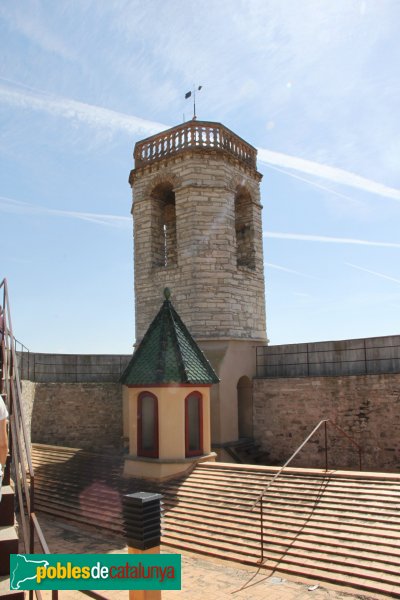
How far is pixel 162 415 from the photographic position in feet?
45.8

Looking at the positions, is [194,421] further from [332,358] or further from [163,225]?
[163,225]

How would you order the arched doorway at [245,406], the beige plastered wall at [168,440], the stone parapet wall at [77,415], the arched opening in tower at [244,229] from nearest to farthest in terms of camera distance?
the beige plastered wall at [168,440] → the arched doorway at [245,406] → the arched opening in tower at [244,229] → the stone parapet wall at [77,415]

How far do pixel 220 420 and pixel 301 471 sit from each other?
18.4 ft

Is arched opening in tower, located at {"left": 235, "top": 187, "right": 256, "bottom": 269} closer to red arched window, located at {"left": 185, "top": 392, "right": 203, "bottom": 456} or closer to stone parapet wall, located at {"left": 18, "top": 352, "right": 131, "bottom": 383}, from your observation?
red arched window, located at {"left": 185, "top": 392, "right": 203, "bottom": 456}

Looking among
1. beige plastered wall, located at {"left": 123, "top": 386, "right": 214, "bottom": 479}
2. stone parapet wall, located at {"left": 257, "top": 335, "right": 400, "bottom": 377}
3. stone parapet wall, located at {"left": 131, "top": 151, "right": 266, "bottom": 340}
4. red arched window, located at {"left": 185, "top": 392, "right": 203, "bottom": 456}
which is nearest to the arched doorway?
stone parapet wall, located at {"left": 257, "top": 335, "right": 400, "bottom": 377}

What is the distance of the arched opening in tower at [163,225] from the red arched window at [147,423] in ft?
20.8

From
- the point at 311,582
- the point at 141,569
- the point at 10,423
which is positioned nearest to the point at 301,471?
the point at 311,582

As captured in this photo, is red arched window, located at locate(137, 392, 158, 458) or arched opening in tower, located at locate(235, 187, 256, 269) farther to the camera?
arched opening in tower, located at locate(235, 187, 256, 269)

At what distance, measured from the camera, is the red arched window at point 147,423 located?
46.6ft

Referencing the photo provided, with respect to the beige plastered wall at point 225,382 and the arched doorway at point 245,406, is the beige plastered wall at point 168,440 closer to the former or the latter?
the beige plastered wall at point 225,382

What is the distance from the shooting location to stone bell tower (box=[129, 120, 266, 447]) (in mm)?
17984

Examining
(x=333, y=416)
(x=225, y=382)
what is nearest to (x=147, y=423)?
(x=225, y=382)

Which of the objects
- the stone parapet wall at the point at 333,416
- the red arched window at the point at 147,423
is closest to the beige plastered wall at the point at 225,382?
the stone parapet wall at the point at 333,416

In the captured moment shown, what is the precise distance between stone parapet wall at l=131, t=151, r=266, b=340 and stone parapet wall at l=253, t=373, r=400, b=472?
2682 mm
